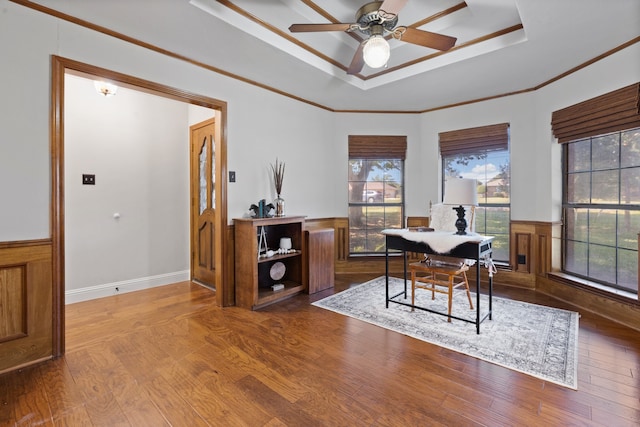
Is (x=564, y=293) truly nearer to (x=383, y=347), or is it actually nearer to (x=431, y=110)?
(x=383, y=347)

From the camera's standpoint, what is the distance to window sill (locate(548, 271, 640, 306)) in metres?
2.75

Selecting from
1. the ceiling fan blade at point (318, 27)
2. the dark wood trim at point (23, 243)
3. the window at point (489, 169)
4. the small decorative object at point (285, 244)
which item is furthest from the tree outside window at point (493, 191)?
the dark wood trim at point (23, 243)

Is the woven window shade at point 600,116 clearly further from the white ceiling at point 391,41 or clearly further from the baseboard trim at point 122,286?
the baseboard trim at point 122,286

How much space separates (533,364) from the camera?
2078 mm

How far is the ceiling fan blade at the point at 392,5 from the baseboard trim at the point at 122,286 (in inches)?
156

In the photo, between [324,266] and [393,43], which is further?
[324,266]

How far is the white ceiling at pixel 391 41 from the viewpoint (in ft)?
7.35

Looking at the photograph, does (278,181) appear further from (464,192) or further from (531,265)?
(531,265)

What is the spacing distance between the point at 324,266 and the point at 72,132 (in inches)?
130

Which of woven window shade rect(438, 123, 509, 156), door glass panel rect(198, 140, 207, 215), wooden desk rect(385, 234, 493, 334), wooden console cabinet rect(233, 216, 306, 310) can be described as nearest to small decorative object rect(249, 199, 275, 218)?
wooden console cabinet rect(233, 216, 306, 310)

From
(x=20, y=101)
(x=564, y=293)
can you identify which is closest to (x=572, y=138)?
(x=564, y=293)

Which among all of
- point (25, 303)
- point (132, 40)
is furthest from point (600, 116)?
point (25, 303)

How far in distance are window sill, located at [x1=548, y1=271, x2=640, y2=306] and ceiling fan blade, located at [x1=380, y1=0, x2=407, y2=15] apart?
3217 mm

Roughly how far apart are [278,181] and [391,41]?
1966mm
